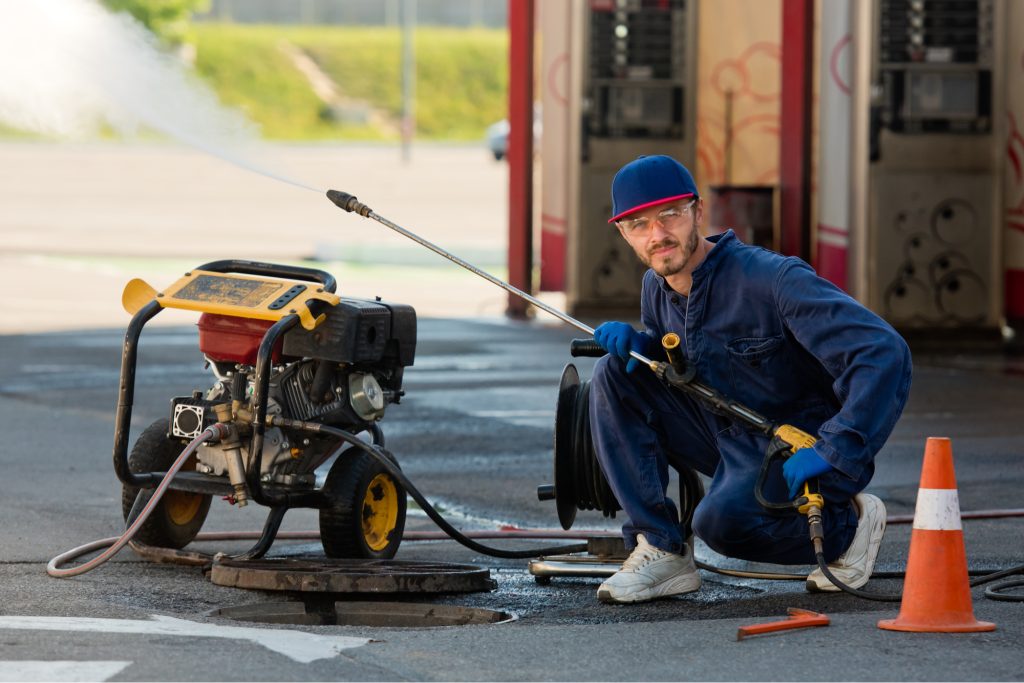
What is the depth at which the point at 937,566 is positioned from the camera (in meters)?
5.27

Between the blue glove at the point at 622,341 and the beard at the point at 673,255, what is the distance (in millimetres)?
222

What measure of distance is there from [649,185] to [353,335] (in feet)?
3.93

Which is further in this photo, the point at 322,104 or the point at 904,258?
the point at 322,104

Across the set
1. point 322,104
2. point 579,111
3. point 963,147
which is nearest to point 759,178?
point 579,111

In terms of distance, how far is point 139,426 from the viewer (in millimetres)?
10039

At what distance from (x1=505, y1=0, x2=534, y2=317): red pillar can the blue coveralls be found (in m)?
10.2

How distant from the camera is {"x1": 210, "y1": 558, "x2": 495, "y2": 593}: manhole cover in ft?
19.6

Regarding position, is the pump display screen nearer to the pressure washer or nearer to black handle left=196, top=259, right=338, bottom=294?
the pressure washer

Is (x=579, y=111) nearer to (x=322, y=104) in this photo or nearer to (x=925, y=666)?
(x=925, y=666)

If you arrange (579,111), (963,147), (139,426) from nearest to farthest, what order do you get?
1. (139,426)
2. (963,147)
3. (579,111)

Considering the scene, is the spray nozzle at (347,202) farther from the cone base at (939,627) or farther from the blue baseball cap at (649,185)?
the cone base at (939,627)

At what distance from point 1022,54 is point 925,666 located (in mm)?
10618

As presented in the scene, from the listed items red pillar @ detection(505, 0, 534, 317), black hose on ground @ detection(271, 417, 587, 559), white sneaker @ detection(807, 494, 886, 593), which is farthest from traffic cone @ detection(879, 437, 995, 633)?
red pillar @ detection(505, 0, 534, 317)

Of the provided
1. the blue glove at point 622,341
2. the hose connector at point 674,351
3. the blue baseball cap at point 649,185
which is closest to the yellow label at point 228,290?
the blue glove at point 622,341
